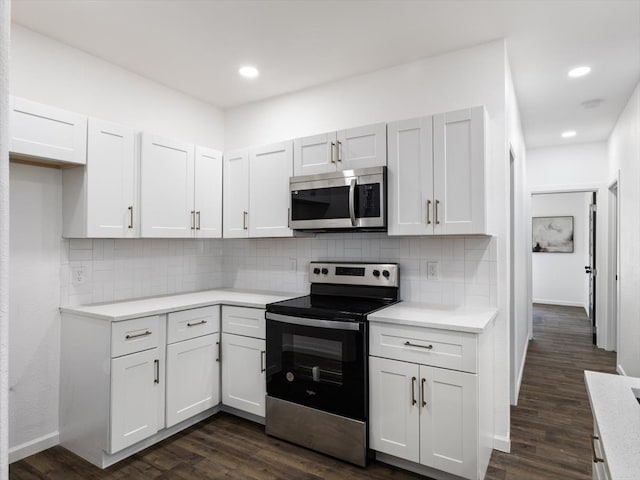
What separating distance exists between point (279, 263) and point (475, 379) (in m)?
2.04

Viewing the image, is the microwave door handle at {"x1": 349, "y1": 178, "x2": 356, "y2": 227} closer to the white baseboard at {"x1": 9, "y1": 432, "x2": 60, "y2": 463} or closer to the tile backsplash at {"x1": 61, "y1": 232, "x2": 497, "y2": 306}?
the tile backsplash at {"x1": 61, "y1": 232, "x2": 497, "y2": 306}

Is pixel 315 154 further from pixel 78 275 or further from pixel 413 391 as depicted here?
pixel 78 275

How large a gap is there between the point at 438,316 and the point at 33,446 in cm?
276

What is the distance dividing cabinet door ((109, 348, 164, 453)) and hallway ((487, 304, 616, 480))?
7.10 ft

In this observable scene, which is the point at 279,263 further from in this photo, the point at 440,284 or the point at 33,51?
the point at 33,51

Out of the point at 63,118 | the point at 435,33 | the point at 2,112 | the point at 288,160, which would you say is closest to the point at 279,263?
the point at 288,160

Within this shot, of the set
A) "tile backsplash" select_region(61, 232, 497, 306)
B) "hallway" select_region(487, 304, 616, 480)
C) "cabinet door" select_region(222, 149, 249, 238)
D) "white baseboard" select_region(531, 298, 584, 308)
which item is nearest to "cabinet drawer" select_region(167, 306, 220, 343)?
"tile backsplash" select_region(61, 232, 497, 306)

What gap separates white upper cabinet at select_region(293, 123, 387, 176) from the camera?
2.71 m

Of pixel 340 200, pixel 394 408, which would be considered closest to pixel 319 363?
pixel 394 408

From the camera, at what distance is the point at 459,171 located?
7.97 feet

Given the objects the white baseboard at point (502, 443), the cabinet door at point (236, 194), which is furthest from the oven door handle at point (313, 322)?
the white baseboard at point (502, 443)

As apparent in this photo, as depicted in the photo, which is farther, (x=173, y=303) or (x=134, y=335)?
(x=173, y=303)

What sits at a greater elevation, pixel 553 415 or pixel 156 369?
pixel 156 369

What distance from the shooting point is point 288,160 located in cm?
312
